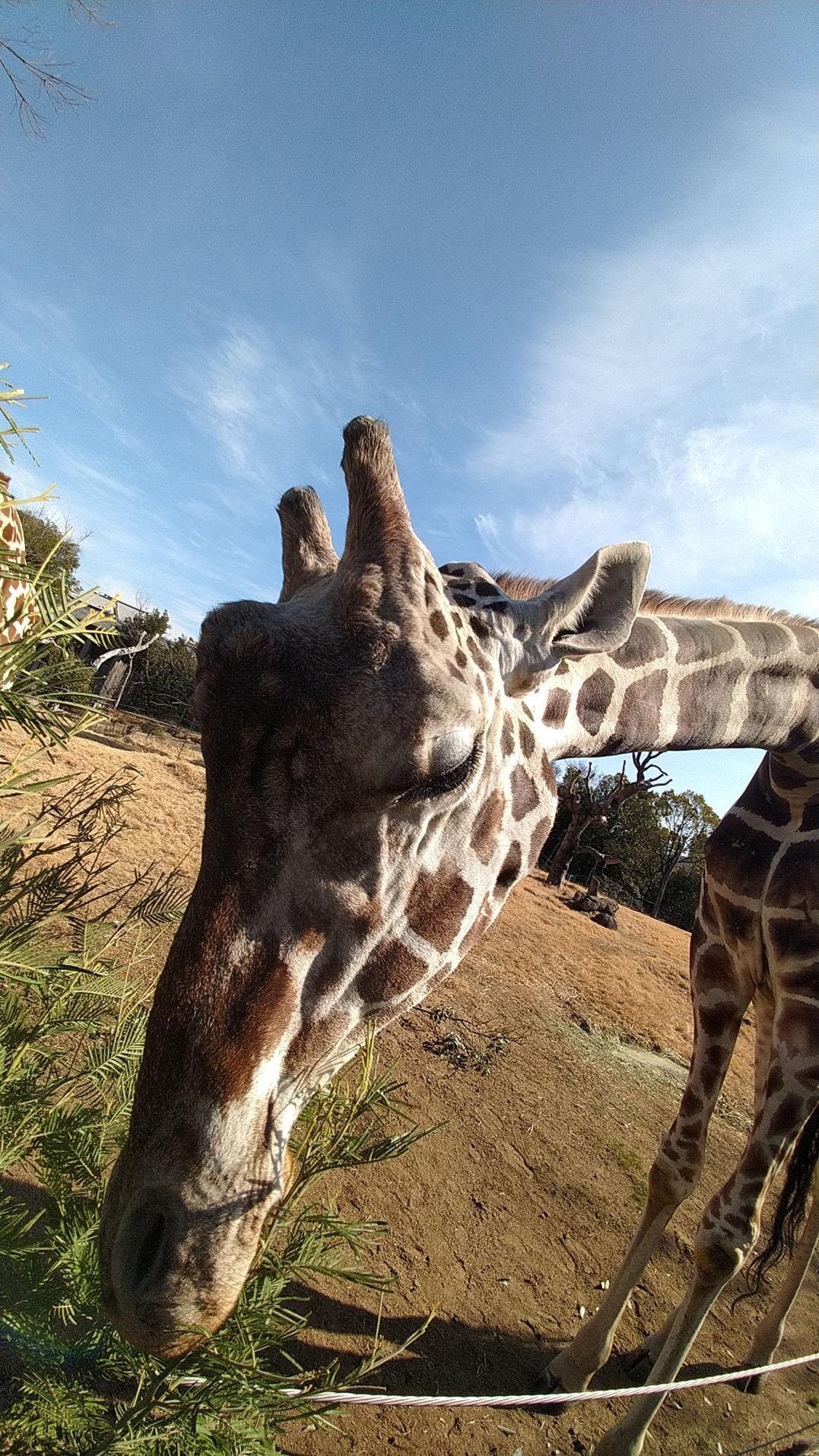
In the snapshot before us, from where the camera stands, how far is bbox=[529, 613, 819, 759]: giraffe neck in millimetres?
2625

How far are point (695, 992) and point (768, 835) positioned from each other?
1056 mm

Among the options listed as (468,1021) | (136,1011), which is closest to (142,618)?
(468,1021)

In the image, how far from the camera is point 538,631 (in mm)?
2254

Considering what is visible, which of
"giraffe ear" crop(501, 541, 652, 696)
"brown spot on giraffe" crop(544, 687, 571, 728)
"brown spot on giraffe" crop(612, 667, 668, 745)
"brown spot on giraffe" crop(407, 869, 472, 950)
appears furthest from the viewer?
"brown spot on giraffe" crop(612, 667, 668, 745)

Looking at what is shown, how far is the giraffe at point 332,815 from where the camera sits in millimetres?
1441

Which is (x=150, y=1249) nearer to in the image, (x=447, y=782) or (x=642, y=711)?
(x=447, y=782)

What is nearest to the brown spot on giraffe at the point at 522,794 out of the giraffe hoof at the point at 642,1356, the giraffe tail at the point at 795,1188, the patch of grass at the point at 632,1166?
the giraffe tail at the point at 795,1188

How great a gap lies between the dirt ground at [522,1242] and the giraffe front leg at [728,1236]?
33cm

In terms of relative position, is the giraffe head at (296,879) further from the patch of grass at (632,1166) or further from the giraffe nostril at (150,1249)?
the patch of grass at (632,1166)

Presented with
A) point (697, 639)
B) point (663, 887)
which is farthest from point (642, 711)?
point (663, 887)

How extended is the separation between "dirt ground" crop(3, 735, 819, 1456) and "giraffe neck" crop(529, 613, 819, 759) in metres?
1.73

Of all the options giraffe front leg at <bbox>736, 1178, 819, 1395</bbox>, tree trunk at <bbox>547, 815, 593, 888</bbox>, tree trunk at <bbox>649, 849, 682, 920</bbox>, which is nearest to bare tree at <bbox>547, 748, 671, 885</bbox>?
tree trunk at <bbox>547, 815, 593, 888</bbox>

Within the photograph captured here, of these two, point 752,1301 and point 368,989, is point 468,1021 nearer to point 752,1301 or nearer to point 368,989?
point 752,1301

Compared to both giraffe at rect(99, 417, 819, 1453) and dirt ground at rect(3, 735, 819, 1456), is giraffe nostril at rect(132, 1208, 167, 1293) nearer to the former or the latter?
giraffe at rect(99, 417, 819, 1453)
